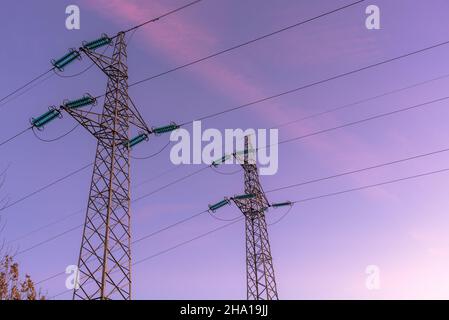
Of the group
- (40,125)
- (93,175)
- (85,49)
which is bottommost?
(93,175)

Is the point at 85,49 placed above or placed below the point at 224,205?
above

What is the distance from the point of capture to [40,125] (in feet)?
59.9
